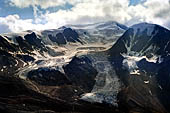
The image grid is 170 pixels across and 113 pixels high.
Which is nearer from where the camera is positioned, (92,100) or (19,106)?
(19,106)

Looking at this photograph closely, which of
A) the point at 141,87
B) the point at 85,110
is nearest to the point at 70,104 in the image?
the point at 85,110

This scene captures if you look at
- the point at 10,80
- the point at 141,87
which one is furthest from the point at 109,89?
the point at 10,80

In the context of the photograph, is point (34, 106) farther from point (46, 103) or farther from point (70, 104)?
point (70, 104)

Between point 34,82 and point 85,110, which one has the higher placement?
point 34,82

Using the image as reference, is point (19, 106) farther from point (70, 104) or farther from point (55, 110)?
point (70, 104)

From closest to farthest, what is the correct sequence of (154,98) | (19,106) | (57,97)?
(19,106) → (57,97) → (154,98)

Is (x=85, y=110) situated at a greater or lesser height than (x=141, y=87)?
lesser

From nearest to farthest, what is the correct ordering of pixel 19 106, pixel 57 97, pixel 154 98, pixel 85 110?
pixel 19 106, pixel 85 110, pixel 57 97, pixel 154 98

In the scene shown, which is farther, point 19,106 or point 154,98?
point 154,98

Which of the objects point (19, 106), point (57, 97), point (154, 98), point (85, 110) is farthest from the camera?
point (154, 98)
